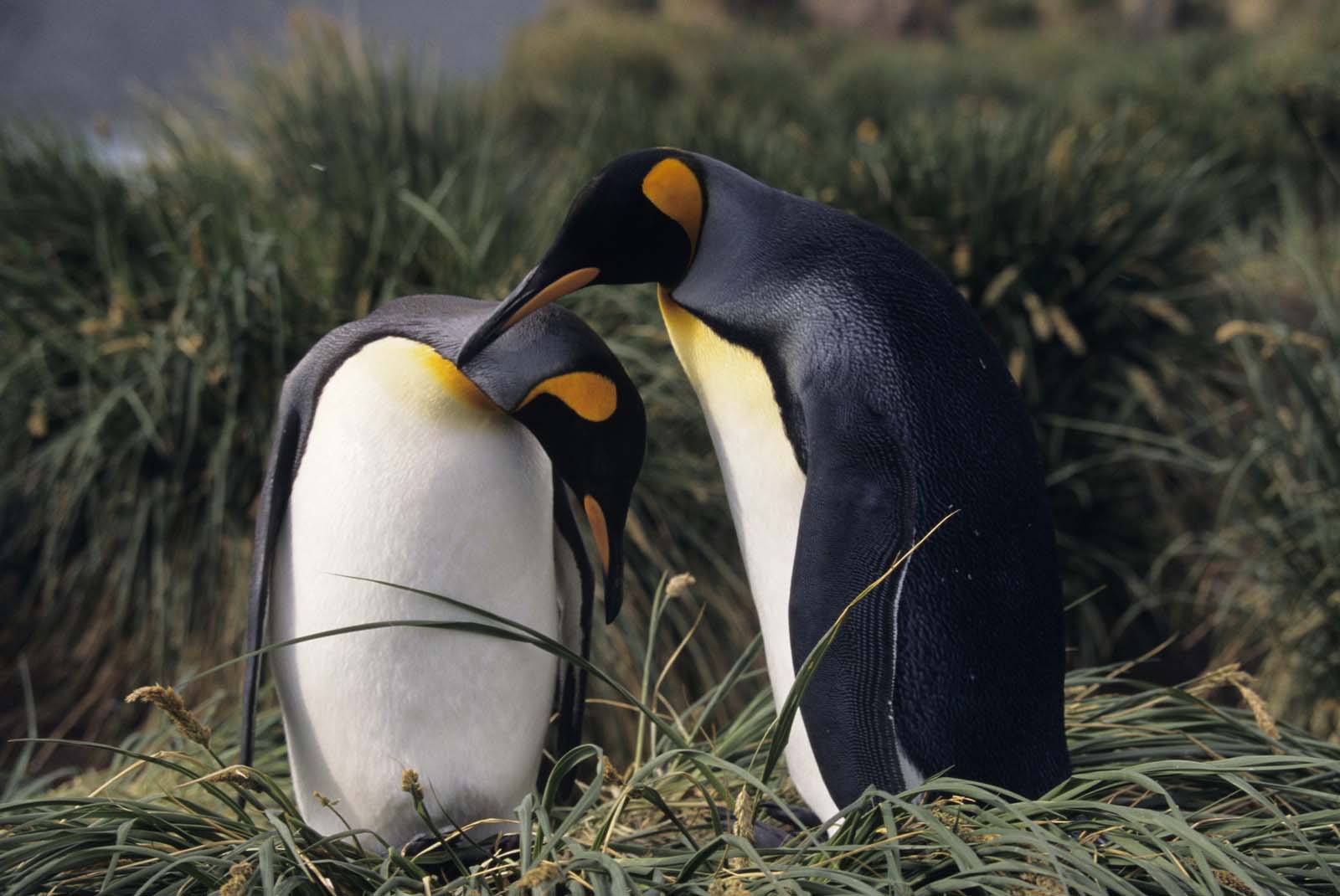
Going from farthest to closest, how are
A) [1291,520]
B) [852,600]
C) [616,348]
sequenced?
[616,348]
[1291,520]
[852,600]

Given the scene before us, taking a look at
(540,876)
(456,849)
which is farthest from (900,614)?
(456,849)

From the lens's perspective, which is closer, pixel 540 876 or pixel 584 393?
pixel 540 876

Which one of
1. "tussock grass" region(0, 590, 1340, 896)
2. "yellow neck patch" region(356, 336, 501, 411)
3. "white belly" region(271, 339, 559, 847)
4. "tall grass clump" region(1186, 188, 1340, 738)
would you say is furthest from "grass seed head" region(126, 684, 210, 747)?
"tall grass clump" region(1186, 188, 1340, 738)

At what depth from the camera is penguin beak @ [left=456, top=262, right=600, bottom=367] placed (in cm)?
115

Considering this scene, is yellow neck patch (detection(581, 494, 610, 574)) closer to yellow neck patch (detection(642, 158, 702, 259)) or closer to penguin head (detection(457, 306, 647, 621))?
penguin head (detection(457, 306, 647, 621))

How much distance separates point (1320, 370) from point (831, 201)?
1071mm

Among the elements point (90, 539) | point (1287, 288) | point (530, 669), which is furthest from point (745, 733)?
point (1287, 288)

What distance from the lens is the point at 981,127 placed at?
298cm

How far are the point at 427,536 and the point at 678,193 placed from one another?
0.43 metres

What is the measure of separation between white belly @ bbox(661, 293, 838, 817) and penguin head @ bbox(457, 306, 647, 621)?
0.08 m

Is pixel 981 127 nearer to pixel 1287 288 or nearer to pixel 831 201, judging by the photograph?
pixel 831 201

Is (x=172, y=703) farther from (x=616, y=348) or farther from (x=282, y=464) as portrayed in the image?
(x=616, y=348)

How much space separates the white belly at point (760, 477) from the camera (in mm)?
1195

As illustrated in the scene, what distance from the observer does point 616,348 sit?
2.36m
